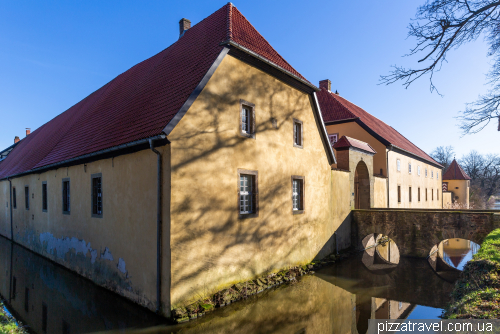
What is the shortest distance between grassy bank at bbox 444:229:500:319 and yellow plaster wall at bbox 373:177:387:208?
1104 centimetres

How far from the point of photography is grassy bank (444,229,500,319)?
14.6 feet

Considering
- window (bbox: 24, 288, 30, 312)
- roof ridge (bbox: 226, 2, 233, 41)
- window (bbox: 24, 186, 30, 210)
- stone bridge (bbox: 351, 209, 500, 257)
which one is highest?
roof ridge (bbox: 226, 2, 233, 41)

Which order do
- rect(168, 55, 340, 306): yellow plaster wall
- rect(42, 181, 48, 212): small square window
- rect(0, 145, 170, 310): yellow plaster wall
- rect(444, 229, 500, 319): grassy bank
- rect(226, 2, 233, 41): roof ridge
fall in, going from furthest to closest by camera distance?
Answer: rect(42, 181, 48, 212): small square window
rect(226, 2, 233, 41): roof ridge
rect(0, 145, 170, 310): yellow plaster wall
rect(168, 55, 340, 306): yellow plaster wall
rect(444, 229, 500, 319): grassy bank

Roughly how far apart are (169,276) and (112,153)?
3.88 metres

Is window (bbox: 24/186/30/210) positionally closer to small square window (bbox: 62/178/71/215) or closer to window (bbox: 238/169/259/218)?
small square window (bbox: 62/178/71/215)

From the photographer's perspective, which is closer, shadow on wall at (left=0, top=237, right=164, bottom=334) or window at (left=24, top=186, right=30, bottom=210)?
shadow on wall at (left=0, top=237, right=164, bottom=334)

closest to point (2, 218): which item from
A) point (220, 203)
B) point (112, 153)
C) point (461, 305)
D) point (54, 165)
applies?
point (54, 165)

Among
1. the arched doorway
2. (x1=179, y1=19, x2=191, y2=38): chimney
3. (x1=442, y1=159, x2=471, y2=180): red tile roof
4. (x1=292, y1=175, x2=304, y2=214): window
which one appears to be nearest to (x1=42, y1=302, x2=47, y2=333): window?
(x1=292, y1=175, x2=304, y2=214): window

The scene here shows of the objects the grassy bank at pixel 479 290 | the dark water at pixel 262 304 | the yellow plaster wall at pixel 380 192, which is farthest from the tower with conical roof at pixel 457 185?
the grassy bank at pixel 479 290

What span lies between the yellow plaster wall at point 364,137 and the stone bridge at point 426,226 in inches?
279

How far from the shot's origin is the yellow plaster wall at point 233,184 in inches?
291

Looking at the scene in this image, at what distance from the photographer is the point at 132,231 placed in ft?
26.1

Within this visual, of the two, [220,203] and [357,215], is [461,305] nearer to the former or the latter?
[220,203]

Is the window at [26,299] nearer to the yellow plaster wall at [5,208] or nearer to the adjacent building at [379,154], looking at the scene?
the yellow plaster wall at [5,208]
